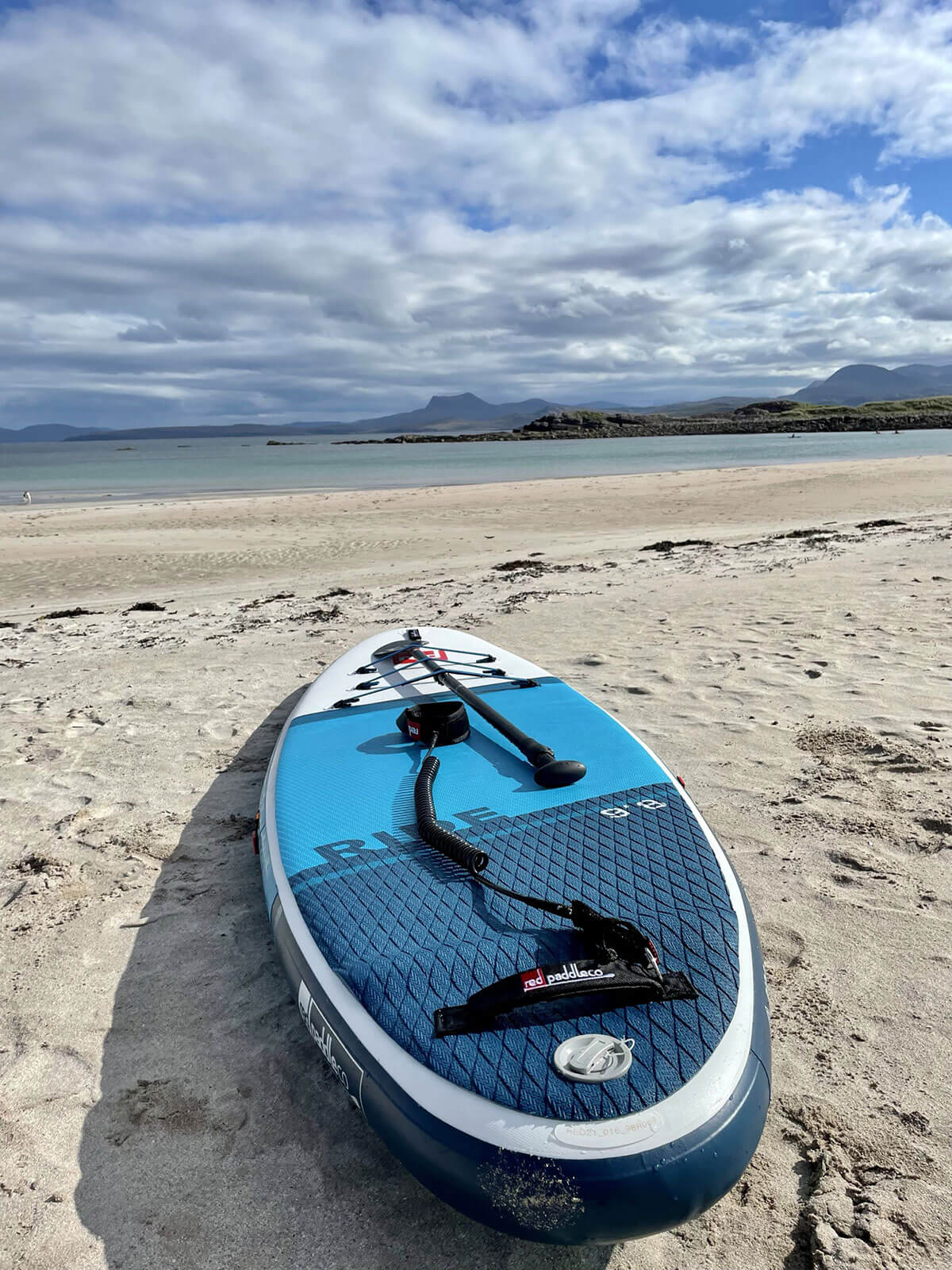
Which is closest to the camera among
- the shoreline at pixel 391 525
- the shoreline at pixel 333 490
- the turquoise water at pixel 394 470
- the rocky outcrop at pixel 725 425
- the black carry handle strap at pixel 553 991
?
the black carry handle strap at pixel 553 991

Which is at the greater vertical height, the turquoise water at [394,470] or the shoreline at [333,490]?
the turquoise water at [394,470]

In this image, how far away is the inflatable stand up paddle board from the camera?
172cm

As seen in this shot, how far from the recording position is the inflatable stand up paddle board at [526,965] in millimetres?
1724

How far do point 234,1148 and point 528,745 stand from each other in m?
1.85

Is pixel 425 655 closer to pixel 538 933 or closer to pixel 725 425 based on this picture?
pixel 538 933

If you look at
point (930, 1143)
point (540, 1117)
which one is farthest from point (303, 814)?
point (930, 1143)

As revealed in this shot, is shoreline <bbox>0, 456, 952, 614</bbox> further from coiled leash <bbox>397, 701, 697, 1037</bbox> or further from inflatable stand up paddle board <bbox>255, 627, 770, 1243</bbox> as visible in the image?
coiled leash <bbox>397, 701, 697, 1037</bbox>

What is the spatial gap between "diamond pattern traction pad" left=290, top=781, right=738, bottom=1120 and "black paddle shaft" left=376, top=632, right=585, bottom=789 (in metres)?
0.16

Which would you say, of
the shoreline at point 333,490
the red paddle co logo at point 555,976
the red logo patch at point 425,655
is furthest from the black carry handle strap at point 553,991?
the shoreline at point 333,490

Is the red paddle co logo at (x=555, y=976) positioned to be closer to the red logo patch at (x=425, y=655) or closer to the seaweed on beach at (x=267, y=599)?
the red logo patch at (x=425, y=655)

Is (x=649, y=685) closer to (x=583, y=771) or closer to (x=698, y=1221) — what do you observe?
(x=583, y=771)

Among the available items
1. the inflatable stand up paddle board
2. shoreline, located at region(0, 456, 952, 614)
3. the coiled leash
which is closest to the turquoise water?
shoreline, located at region(0, 456, 952, 614)

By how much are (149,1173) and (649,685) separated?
4160 millimetres

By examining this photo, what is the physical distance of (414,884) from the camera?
2.59 meters
